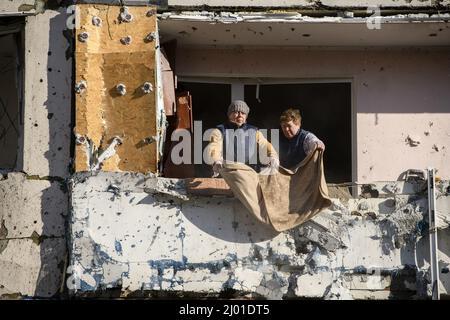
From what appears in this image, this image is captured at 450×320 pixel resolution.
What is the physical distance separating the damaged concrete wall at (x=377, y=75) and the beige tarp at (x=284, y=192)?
6.56 feet

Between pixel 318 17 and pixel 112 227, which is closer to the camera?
pixel 112 227

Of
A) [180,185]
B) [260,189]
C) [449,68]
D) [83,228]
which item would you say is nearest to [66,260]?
[83,228]

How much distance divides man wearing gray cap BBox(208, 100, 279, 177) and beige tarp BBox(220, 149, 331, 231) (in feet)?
1.82

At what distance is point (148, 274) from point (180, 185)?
943 millimetres

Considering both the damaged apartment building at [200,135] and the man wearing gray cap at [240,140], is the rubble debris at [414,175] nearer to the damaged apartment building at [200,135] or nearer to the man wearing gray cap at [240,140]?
the damaged apartment building at [200,135]

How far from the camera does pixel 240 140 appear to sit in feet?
35.3

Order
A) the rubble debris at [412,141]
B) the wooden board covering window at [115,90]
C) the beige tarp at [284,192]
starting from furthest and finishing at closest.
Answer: the rubble debris at [412,141], the wooden board covering window at [115,90], the beige tarp at [284,192]

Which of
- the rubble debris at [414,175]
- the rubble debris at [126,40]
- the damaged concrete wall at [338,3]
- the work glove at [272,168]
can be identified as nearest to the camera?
the work glove at [272,168]

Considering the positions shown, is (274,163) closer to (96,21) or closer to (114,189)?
(114,189)

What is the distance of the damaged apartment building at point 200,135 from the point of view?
10109 mm

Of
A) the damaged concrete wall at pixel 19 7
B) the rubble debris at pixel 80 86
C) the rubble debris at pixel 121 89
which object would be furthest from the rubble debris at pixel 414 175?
the damaged concrete wall at pixel 19 7

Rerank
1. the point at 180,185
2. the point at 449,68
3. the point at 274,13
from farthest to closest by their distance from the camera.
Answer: the point at 449,68
the point at 274,13
the point at 180,185

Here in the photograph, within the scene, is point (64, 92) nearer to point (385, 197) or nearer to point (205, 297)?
point (205, 297)
